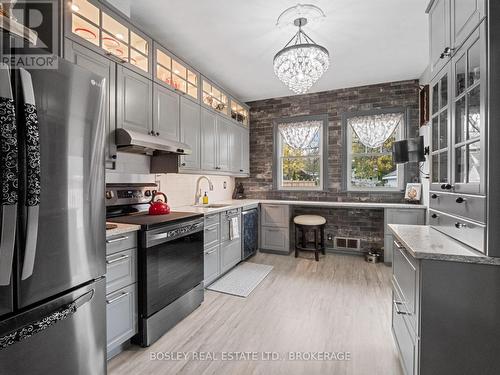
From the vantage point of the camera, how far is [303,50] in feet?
7.06

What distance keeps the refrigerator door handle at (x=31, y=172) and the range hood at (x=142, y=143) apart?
105cm

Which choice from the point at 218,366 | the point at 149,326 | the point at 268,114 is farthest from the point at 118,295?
the point at 268,114

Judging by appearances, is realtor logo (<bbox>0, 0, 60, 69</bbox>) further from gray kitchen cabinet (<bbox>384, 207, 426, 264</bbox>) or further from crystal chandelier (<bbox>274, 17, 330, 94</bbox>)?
gray kitchen cabinet (<bbox>384, 207, 426, 264</bbox>)

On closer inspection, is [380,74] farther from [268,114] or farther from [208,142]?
[208,142]

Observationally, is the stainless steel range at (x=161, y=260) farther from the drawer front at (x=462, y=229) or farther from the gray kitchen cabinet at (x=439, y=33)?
the gray kitchen cabinet at (x=439, y=33)

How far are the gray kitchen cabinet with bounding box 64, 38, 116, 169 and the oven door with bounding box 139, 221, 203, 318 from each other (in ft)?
2.60

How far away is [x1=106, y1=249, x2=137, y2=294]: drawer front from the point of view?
5.52 ft

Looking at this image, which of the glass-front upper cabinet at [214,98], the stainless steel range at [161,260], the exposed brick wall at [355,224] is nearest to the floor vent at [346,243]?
the exposed brick wall at [355,224]

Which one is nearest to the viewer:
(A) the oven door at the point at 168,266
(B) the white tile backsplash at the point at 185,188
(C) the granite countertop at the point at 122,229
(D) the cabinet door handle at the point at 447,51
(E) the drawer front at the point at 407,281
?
(E) the drawer front at the point at 407,281

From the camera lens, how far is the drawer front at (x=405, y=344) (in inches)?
52.4

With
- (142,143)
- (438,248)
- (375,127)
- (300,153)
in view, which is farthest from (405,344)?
(300,153)

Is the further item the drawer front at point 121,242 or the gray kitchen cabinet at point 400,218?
the gray kitchen cabinet at point 400,218

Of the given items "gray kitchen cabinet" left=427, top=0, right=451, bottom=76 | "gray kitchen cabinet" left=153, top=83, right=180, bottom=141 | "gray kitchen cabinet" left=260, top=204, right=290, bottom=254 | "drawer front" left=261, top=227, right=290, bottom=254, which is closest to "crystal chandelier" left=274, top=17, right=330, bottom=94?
"gray kitchen cabinet" left=427, top=0, right=451, bottom=76

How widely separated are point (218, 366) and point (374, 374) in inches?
40.7
